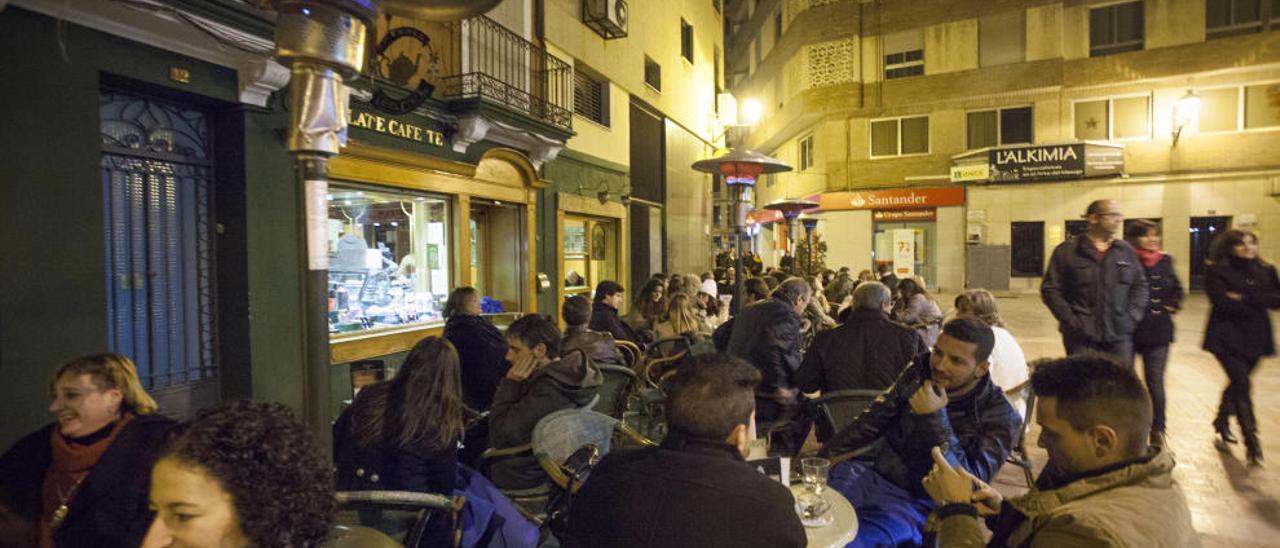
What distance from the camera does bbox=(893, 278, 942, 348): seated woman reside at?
20.5 feet

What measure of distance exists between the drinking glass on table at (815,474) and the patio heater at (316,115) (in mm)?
1708

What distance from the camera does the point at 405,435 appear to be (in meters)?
2.69

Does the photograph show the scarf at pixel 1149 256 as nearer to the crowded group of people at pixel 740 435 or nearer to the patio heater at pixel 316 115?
the crowded group of people at pixel 740 435

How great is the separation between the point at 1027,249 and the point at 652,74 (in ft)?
50.5

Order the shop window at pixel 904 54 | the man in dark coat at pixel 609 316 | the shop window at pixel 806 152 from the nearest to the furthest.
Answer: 1. the man in dark coat at pixel 609 316
2. the shop window at pixel 904 54
3. the shop window at pixel 806 152

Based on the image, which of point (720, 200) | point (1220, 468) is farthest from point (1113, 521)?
point (720, 200)

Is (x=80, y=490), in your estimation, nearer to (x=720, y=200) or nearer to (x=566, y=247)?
(x=566, y=247)

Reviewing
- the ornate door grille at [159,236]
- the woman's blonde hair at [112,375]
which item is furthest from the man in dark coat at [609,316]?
the woman's blonde hair at [112,375]

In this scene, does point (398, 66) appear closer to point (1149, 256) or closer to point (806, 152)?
point (1149, 256)

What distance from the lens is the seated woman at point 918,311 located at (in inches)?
246

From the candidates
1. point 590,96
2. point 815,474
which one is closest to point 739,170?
point 815,474

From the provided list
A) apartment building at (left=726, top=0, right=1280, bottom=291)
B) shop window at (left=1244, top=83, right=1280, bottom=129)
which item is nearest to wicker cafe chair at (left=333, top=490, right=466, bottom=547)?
apartment building at (left=726, top=0, right=1280, bottom=291)

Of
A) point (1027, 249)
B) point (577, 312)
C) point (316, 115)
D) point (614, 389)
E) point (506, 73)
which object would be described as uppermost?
point (506, 73)

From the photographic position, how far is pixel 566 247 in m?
11.4
